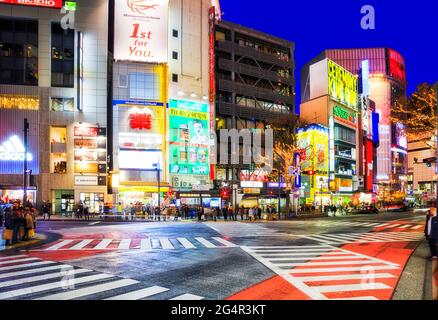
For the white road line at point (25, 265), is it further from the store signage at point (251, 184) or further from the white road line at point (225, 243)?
the store signage at point (251, 184)

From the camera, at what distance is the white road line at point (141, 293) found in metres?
8.91

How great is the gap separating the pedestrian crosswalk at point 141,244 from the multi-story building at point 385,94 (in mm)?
125471

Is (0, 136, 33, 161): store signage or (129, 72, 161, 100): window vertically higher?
(129, 72, 161, 100): window

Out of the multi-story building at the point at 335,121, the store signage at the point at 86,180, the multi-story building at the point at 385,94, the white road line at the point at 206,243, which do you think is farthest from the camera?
the multi-story building at the point at 385,94

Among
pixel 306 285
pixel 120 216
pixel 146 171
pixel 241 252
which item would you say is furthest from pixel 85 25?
pixel 306 285

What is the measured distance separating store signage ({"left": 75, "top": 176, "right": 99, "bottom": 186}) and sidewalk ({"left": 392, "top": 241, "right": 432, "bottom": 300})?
140 ft

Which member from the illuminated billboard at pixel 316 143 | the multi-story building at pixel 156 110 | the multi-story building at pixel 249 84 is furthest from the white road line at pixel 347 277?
the illuminated billboard at pixel 316 143

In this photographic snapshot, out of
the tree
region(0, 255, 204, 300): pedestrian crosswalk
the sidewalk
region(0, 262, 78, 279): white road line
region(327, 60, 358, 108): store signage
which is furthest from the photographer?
region(327, 60, 358, 108): store signage

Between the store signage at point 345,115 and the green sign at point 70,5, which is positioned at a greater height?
the green sign at point 70,5

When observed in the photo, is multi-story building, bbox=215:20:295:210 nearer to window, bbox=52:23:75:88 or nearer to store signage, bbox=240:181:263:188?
store signage, bbox=240:181:263:188

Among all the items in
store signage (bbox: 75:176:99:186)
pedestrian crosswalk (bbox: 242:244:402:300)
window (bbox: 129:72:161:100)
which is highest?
window (bbox: 129:72:161:100)

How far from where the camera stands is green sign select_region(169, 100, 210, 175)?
5494 cm

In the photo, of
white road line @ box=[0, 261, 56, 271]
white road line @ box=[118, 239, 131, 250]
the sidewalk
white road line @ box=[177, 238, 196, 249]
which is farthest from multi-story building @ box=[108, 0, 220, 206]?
the sidewalk

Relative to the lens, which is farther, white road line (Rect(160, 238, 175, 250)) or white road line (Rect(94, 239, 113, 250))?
white road line (Rect(160, 238, 175, 250))
